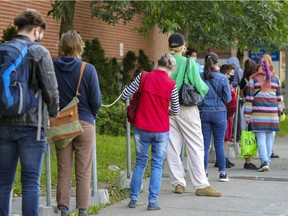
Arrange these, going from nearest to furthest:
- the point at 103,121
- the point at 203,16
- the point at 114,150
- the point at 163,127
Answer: the point at 163,127, the point at 114,150, the point at 203,16, the point at 103,121

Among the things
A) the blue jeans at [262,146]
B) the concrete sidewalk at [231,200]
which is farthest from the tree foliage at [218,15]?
the concrete sidewalk at [231,200]

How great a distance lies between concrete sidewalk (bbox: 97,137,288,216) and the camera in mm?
7773

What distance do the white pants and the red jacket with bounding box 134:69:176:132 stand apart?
1.03 meters

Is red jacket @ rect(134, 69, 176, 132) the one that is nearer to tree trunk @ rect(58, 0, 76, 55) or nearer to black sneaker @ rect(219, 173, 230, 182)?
black sneaker @ rect(219, 173, 230, 182)

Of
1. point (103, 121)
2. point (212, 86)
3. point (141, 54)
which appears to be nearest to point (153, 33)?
point (141, 54)

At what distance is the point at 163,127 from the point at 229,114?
12.4 ft

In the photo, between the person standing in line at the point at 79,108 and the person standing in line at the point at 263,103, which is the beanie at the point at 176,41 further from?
the person standing in line at the point at 263,103

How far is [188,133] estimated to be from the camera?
873 cm

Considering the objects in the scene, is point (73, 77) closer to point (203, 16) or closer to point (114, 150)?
point (114, 150)

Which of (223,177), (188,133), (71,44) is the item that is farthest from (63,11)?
(71,44)

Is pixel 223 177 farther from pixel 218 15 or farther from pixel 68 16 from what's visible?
pixel 68 16

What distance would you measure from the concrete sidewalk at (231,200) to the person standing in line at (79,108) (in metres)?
0.74

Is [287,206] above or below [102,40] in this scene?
below

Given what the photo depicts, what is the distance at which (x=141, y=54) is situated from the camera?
23141mm
